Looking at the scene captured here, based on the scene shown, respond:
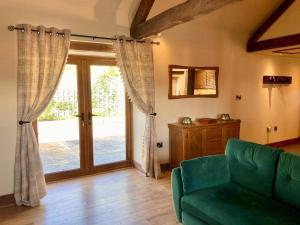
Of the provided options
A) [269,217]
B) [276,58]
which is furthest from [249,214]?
[276,58]

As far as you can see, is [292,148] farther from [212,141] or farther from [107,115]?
[107,115]

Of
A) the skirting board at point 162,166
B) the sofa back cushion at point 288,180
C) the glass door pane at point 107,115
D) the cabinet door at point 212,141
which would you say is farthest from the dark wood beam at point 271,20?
the sofa back cushion at point 288,180

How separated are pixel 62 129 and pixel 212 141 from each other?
8.56 feet

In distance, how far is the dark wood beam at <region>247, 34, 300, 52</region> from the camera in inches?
182

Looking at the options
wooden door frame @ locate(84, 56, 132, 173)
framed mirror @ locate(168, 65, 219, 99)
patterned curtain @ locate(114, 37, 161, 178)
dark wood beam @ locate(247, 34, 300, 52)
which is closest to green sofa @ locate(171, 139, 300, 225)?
patterned curtain @ locate(114, 37, 161, 178)

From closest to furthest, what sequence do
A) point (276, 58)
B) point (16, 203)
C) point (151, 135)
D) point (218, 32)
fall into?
point (16, 203) → point (151, 135) → point (218, 32) → point (276, 58)

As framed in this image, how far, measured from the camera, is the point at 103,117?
4457 mm

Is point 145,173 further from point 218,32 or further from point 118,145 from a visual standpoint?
point 218,32

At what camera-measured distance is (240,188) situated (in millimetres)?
2541

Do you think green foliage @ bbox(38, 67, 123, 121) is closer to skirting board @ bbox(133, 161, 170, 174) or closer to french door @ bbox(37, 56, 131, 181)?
french door @ bbox(37, 56, 131, 181)

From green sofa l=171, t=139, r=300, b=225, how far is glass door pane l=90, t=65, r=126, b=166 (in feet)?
7.31

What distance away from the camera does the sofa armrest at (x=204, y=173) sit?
2525mm

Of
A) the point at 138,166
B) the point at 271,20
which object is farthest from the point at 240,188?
the point at 271,20

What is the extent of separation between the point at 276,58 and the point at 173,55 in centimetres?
304
